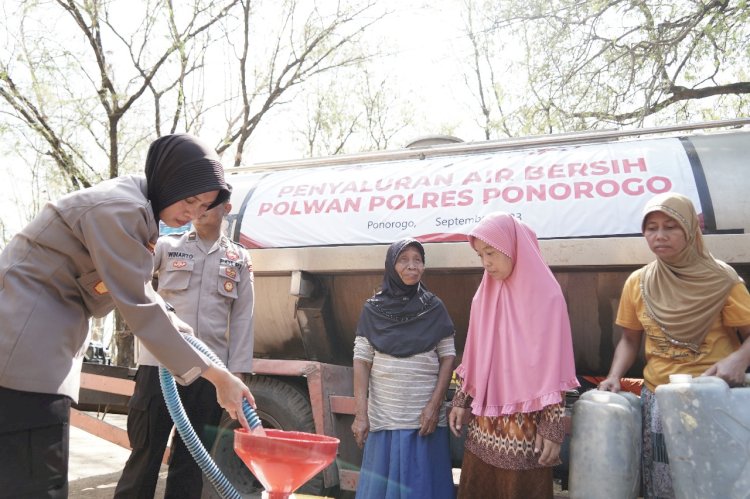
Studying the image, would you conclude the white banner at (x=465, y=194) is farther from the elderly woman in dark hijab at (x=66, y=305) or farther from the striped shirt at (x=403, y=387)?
the elderly woman in dark hijab at (x=66, y=305)

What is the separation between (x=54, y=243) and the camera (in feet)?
6.04

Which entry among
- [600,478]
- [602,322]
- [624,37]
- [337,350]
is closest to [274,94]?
[624,37]

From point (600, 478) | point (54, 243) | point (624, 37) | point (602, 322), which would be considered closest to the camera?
Result: point (54, 243)

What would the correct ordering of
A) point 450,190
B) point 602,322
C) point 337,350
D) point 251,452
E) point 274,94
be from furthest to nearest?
point 274,94, point 337,350, point 450,190, point 602,322, point 251,452

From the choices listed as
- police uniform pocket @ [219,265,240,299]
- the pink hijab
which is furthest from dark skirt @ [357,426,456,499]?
police uniform pocket @ [219,265,240,299]

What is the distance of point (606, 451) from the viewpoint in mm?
2666

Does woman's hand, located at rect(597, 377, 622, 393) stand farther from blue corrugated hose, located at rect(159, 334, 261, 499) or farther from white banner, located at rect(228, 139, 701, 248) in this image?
blue corrugated hose, located at rect(159, 334, 261, 499)

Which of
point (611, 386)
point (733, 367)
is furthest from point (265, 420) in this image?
point (733, 367)

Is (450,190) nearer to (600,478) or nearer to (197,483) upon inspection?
(600,478)

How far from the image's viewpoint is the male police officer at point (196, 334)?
3008 millimetres

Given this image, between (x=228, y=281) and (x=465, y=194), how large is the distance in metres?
1.52

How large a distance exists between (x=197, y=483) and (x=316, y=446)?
1703 millimetres

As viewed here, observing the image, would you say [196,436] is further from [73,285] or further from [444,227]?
[444,227]

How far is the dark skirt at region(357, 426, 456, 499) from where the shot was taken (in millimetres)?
3121
